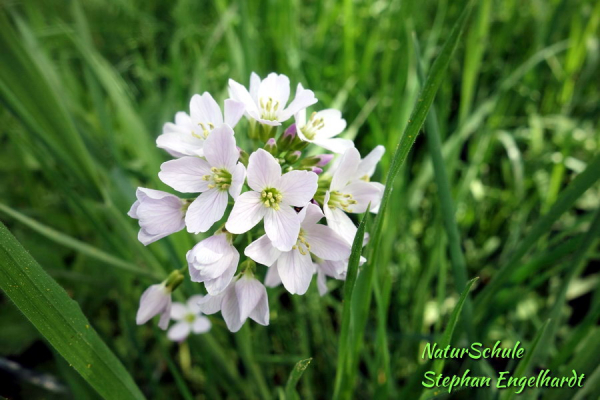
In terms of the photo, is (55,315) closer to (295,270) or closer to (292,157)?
(295,270)

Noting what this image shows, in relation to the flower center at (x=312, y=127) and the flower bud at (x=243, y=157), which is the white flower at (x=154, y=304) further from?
the flower center at (x=312, y=127)

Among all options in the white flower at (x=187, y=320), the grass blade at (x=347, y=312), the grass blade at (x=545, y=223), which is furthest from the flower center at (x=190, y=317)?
the grass blade at (x=545, y=223)

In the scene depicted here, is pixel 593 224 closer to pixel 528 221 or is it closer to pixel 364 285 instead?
pixel 364 285

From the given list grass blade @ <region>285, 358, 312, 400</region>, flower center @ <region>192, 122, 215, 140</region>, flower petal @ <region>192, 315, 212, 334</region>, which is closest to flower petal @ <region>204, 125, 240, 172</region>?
flower center @ <region>192, 122, 215, 140</region>

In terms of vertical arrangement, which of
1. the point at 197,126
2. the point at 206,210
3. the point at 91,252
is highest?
the point at 197,126

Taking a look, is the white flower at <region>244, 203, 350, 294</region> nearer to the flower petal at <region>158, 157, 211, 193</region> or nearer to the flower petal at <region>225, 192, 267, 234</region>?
the flower petal at <region>225, 192, 267, 234</region>

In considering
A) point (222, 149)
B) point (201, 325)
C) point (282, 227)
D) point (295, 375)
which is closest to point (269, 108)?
point (222, 149)

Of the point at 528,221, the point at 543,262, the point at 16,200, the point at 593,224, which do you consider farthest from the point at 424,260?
the point at 16,200
